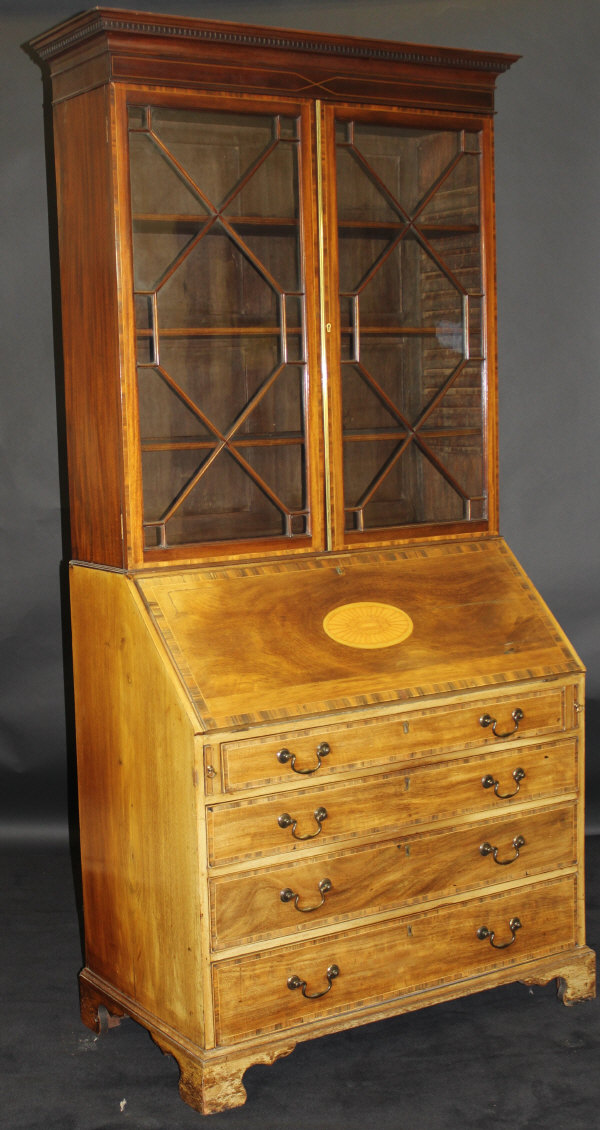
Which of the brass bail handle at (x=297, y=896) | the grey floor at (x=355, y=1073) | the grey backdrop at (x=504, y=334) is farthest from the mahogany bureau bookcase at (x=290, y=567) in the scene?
the grey backdrop at (x=504, y=334)

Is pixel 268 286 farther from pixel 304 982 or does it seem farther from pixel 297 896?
pixel 304 982

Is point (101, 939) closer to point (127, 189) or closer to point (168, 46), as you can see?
point (127, 189)

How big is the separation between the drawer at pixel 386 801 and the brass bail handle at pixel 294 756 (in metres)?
0.05

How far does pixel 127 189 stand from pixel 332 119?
53 cm

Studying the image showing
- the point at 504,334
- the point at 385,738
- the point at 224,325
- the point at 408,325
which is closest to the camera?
the point at 385,738

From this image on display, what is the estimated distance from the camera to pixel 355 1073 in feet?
9.42

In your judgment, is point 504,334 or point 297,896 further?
point 504,334

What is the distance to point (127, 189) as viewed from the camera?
274 centimetres

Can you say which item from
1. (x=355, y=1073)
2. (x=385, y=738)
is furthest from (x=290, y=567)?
(x=355, y=1073)

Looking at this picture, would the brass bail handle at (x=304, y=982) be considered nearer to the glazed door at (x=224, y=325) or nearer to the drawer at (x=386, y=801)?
the drawer at (x=386, y=801)

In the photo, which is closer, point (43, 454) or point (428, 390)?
point (428, 390)

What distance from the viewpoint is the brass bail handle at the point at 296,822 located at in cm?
270

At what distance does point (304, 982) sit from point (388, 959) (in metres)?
0.22

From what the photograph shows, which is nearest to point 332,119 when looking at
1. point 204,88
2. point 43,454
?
point 204,88
